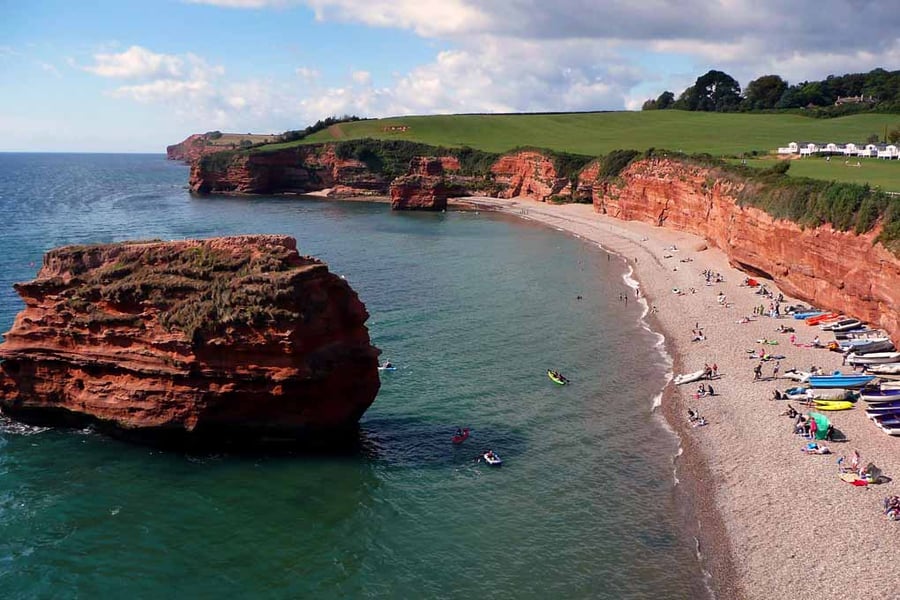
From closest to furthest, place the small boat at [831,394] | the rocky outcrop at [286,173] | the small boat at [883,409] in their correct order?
the small boat at [883,409] → the small boat at [831,394] → the rocky outcrop at [286,173]

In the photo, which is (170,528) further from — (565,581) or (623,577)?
(623,577)

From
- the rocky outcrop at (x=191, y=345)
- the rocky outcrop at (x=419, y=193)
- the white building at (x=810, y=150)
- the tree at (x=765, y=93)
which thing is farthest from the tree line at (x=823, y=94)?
the rocky outcrop at (x=191, y=345)

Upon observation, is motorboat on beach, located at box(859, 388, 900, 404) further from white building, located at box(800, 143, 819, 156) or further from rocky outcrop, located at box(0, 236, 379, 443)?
white building, located at box(800, 143, 819, 156)

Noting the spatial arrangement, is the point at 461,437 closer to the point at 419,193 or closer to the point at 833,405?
the point at 833,405

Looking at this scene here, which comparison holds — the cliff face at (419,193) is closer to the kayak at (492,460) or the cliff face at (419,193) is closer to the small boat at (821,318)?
the small boat at (821,318)

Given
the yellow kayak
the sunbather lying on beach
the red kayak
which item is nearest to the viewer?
the sunbather lying on beach

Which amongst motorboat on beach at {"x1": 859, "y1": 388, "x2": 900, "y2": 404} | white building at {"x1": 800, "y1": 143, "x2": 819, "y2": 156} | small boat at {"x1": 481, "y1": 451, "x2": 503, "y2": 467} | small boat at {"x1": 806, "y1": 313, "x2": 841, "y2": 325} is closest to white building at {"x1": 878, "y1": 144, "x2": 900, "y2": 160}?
white building at {"x1": 800, "y1": 143, "x2": 819, "y2": 156}
